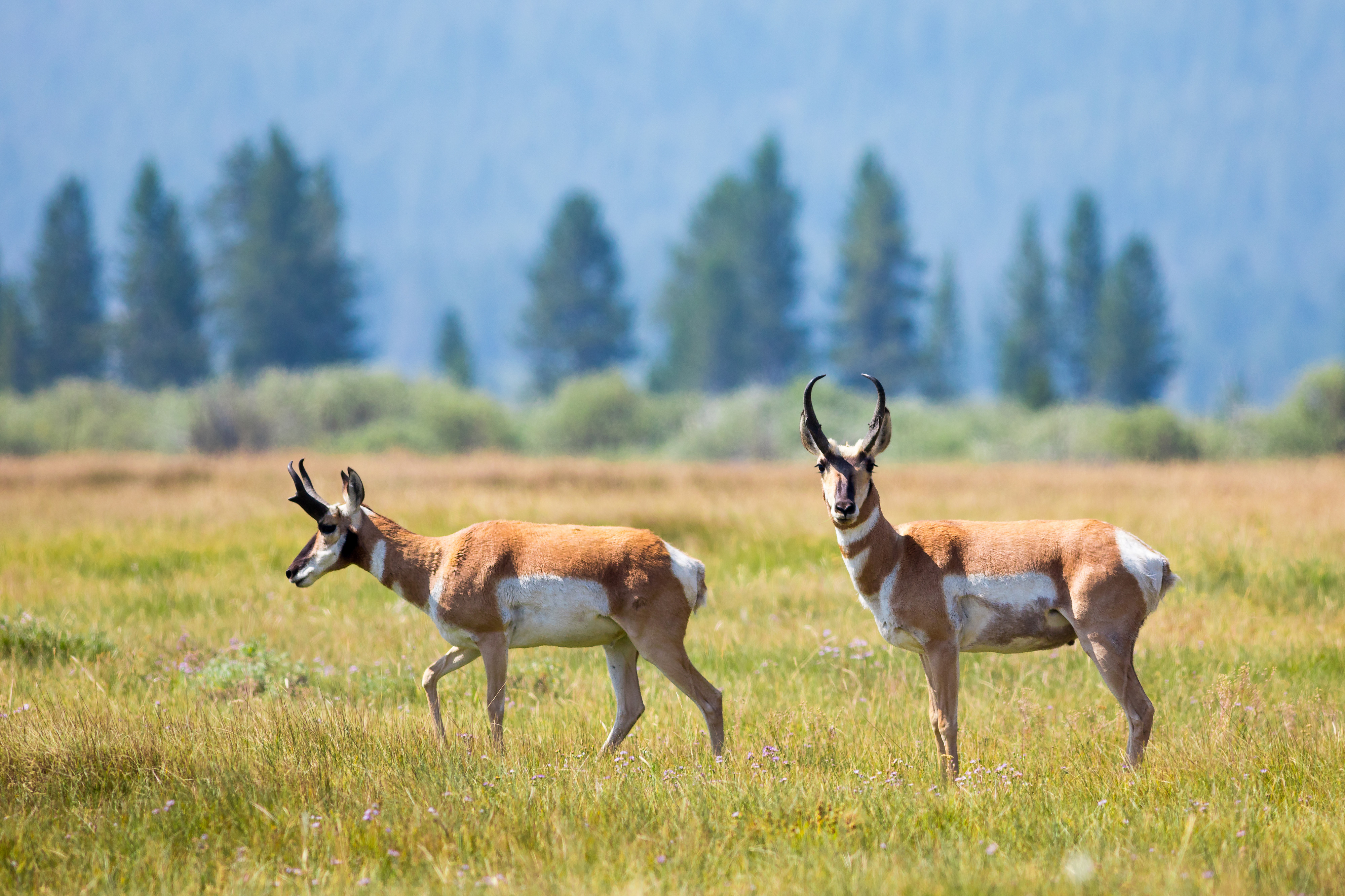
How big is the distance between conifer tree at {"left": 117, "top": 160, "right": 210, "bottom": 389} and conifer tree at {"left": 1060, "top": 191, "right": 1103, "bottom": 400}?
194 ft

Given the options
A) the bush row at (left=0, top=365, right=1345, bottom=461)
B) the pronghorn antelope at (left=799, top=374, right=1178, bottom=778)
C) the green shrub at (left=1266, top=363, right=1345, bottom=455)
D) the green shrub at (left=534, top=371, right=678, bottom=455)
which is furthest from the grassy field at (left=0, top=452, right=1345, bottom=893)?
the green shrub at (left=534, top=371, right=678, bottom=455)

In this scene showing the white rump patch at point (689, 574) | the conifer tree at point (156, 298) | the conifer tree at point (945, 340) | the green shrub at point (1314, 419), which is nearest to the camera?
the white rump patch at point (689, 574)

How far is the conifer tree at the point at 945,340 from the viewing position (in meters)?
92.4

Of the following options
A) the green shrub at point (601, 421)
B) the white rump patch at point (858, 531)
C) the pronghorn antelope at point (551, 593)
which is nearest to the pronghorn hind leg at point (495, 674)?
the pronghorn antelope at point (551, 593)

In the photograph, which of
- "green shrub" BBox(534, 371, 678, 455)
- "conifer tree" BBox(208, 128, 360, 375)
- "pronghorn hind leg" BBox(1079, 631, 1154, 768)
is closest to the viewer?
"pronghorn hind leg" BBox(1079, 631, 1154, 768)

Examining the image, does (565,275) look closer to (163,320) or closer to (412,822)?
(163,320)

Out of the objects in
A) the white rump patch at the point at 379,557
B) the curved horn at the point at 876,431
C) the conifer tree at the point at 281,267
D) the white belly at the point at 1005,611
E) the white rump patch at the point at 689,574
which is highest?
the conifer tree at the point at 281,267

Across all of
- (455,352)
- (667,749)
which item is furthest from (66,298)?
(667,749)

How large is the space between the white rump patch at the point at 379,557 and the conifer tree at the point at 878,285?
80.4 metres

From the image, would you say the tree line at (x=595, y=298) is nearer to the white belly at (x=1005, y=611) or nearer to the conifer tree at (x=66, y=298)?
the conifer tree at (x=66, y=298)

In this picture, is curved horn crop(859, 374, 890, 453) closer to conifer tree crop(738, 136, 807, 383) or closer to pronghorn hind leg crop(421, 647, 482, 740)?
pronghorn hind leg crop(421, 647, 482, 740)

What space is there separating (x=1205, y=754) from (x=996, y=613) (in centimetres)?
135

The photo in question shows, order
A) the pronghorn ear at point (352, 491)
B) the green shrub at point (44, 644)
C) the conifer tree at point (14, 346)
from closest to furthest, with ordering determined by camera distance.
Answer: the pronghorn ear at point (352, 491) → the green shrub at point (44, 644) → the conifer tree at point (14, 346)

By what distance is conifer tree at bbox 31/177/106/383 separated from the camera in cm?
7944
